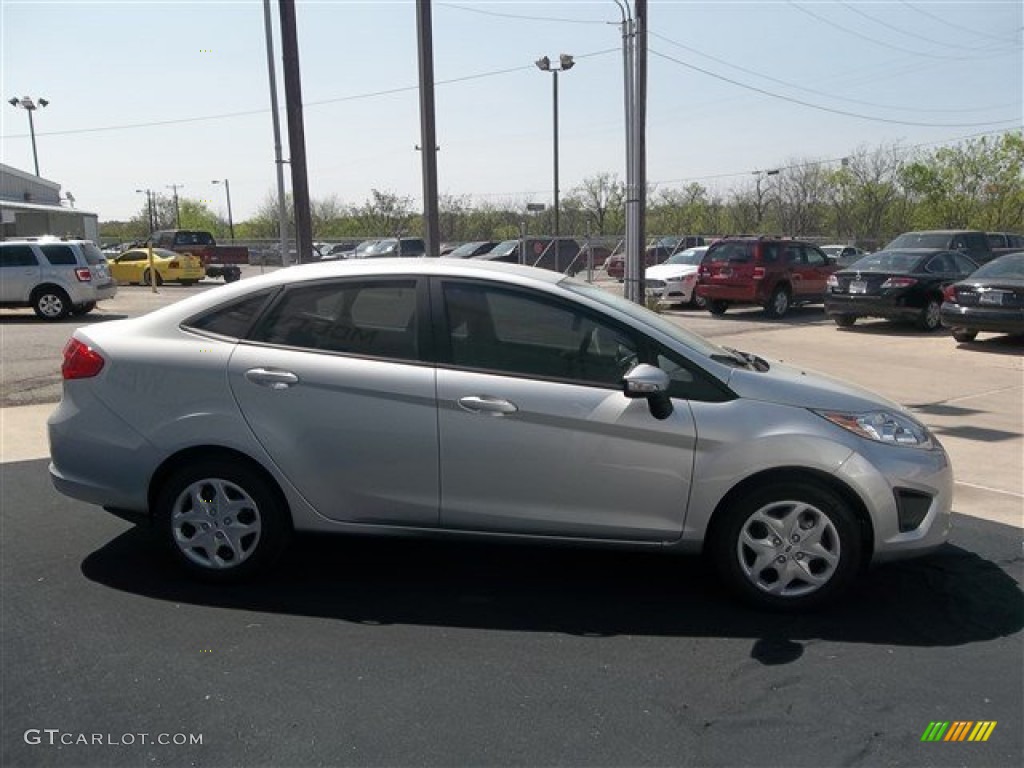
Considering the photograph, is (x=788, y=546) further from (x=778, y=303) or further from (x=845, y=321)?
(x=778, y=303)

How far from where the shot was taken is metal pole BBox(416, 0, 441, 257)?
32.2 ft

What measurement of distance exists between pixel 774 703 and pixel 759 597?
73 centimetres

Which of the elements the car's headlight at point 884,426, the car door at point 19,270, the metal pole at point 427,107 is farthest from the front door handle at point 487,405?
the car door at point 19,270

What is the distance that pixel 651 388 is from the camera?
3584mm

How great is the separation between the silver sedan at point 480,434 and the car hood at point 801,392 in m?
0.02

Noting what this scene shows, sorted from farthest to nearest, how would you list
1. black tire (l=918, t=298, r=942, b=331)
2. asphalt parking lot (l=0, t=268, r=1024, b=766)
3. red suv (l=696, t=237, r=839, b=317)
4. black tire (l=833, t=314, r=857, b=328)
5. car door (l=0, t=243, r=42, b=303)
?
red suv (l=696, t=237, r=839, b=317) → car door (l=0, t=243, r=42, b=303) → black tire (l=833, t=314, r=857, b=328) → black tire (l=918, t=298, r=942, b=331) → asphalt parking lot (l=0, t=268, r=1024, b=766)

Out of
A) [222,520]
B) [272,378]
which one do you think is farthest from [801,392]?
[222,520]

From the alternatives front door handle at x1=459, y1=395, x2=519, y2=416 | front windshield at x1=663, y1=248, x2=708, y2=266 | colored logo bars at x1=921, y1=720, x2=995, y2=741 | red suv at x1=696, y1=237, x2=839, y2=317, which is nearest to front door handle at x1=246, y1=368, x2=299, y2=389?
front door handle at x1=459, y1=395, x2=519, y2=416

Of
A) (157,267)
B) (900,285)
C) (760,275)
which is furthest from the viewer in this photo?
(157,267)

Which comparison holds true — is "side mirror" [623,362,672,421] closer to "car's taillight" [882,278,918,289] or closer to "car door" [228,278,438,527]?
"car door" [228,278,438,527]

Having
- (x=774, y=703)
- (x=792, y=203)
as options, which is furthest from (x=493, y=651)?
(x=792, y=203)

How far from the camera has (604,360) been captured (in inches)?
152

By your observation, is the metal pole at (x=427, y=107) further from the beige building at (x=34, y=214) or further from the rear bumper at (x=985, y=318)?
the beige building at (x=34, y=214)

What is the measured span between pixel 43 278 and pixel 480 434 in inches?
640
